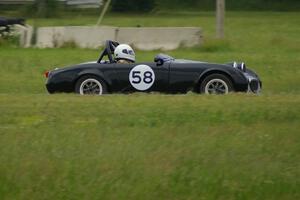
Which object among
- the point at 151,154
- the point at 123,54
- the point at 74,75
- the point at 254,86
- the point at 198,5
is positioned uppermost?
the point at 198,5

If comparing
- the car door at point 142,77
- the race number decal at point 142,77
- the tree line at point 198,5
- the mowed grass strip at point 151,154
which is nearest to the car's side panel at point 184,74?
the car door at point 142,77

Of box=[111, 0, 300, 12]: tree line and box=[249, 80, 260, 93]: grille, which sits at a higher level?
box=[111, 0, 300, 12]: tree line

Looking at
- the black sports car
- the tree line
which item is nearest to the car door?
the black sports car

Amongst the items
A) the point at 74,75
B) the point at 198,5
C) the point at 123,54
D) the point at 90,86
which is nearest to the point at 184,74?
the point at 123,54

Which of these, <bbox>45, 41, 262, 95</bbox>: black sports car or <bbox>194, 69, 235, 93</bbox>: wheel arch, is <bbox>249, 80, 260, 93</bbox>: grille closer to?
<bbox>45, 41, 262, 95</bbox>: black sports car

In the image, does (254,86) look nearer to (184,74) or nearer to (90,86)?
(184,74)

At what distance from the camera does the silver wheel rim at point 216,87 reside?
14109mm

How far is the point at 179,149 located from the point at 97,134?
129 cm

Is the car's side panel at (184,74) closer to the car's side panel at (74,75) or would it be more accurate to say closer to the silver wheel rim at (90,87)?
the car's side panel at (74,75)

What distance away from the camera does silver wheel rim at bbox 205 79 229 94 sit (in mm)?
14109

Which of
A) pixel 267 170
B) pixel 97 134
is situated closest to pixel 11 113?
pixel 97 134

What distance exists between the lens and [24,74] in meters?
20.0

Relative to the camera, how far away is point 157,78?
1409 cm

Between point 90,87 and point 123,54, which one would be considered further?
point 123,54
